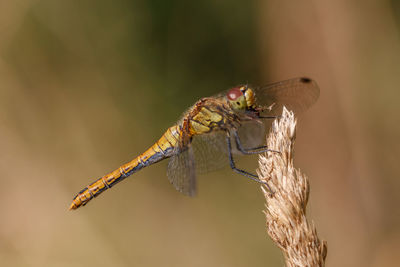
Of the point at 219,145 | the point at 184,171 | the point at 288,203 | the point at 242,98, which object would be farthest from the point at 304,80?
the point at 288,203

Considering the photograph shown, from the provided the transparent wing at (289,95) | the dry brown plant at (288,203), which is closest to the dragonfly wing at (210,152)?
the transparent wing at (289,95)

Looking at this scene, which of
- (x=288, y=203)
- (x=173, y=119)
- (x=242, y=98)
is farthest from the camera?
(x=173, y=119)

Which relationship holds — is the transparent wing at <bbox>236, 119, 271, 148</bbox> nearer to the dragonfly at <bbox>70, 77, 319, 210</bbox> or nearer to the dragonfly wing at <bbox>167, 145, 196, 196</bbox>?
the dragonfly at <bbox>70, 77, 319, 210</bbox>

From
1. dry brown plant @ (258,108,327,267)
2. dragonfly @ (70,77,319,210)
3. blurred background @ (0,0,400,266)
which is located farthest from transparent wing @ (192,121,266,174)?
blurred background @ (0,0,400,266)

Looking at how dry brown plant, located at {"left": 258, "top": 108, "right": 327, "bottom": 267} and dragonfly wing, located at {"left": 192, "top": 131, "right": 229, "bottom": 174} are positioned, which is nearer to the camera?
dry brown plant, located at {"left": 258, "top": 108, "right": 327, "bottom": 267}

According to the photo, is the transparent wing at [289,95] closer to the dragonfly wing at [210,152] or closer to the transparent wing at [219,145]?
the transparent wing at [219,145]

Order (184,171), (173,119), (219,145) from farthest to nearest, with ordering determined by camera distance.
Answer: (173,119) → (219,145) → (184,171)

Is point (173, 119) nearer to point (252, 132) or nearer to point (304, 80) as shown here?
point (252, 132)
